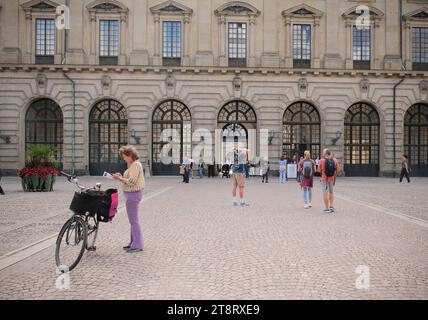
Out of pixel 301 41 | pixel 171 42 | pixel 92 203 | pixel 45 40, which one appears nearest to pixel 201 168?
pixel 171 42

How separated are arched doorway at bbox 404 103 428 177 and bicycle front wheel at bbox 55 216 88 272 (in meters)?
33.4

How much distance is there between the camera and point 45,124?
3438cm

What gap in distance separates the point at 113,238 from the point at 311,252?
386 centimetres

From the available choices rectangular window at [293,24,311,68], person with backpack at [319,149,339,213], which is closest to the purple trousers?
person with backpack at [319,149,339,213]

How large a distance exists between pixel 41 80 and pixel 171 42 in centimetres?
974

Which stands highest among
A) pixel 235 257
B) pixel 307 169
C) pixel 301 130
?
pixel 301 130

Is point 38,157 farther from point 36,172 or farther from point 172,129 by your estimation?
point 172,129

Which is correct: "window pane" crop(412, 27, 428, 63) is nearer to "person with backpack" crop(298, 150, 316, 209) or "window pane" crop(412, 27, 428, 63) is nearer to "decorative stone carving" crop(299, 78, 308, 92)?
"decorative stone carving" crop(299, 78, 308, 92)

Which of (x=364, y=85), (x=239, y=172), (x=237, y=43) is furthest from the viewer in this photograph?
(x=364, y=85)

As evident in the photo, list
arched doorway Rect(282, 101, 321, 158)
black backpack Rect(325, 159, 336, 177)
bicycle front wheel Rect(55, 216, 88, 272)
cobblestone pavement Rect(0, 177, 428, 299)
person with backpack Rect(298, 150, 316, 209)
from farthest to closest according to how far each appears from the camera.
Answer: arched doorway Rect(282, 101, 321, 158), person with backpack Rect(298, 150, 316, 209), black backpack Rect(325, 159, 336, 177), bicycle front wheel Rect(55, 216, 88, 272), cobblestone pavement Rect(0, 177, 428, 299)

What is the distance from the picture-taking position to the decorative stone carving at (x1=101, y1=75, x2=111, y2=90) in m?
33.8

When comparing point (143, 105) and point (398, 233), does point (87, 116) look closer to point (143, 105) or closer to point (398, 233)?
point (143, 105)

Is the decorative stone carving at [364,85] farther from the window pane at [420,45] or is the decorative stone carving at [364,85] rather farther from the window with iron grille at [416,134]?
the window pane at [420,45]

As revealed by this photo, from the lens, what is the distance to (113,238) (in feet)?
30.3
